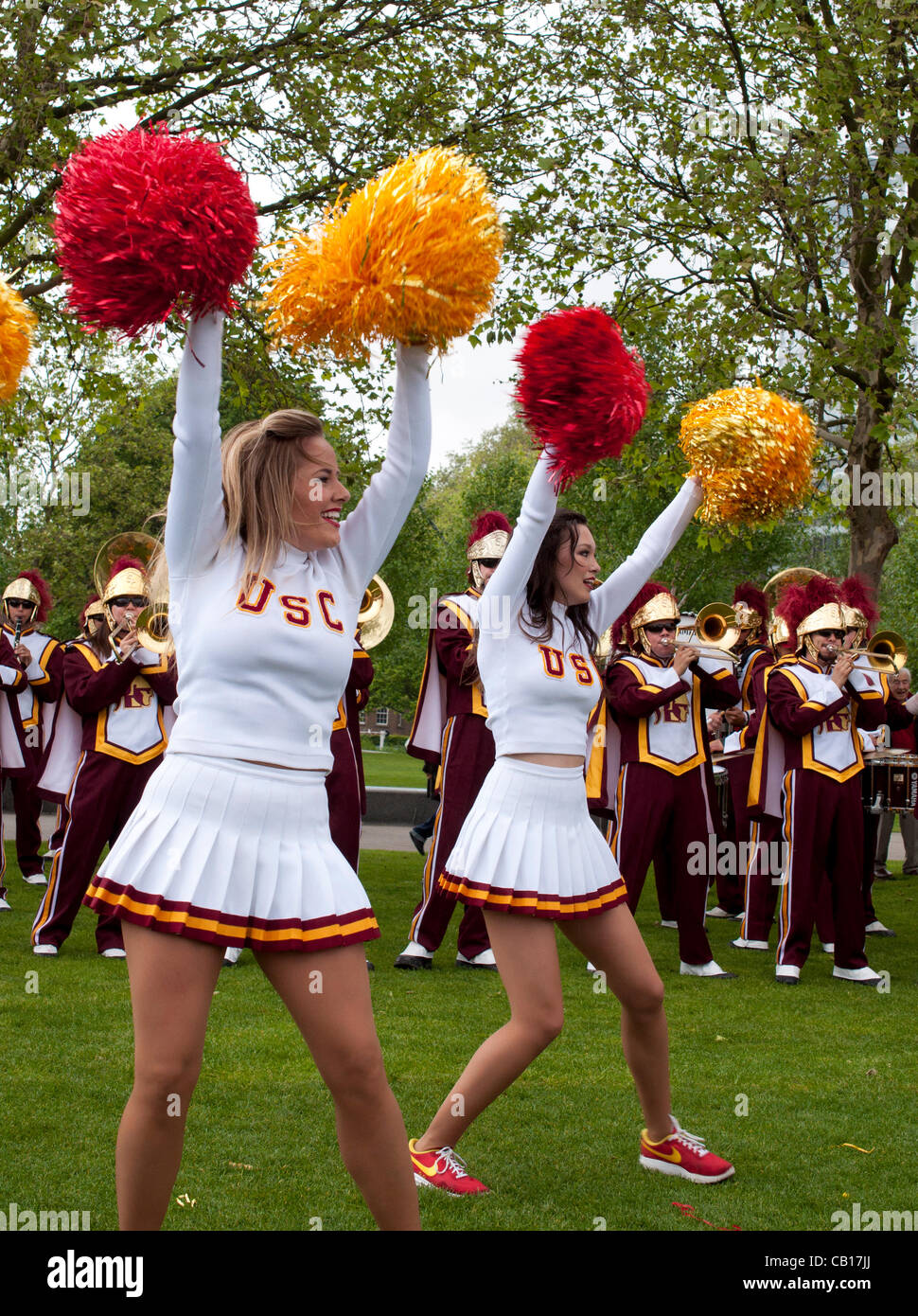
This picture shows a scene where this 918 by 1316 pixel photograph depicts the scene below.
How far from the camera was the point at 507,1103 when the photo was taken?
14.7 ft

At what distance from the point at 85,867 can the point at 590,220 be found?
8006 millimetres

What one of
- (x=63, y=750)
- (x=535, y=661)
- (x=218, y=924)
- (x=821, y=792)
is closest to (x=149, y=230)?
(x=218, y=924)

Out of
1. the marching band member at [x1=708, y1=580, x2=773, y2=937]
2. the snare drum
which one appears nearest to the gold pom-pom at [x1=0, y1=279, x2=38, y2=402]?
the marching band member at [x1=708, y1=580, x2=773, y2=937]

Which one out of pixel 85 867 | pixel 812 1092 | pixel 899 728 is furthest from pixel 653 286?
pixel 812 1092

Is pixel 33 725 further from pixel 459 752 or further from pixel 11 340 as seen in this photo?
pixel 11 340

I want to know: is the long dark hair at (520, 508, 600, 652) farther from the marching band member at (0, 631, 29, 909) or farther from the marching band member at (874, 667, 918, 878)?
the marching band member at (874, 667, 918, 878)

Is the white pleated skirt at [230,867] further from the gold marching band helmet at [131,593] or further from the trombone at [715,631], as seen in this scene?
the trombone at [715,631]

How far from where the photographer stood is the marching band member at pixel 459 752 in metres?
6.91

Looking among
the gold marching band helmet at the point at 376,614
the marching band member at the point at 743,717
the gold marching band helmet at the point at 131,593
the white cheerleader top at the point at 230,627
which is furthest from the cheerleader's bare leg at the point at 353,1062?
the marching band member at the point at 743,717

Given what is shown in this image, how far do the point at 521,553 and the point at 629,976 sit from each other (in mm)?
1130

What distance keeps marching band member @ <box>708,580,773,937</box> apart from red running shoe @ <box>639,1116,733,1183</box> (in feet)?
15.4

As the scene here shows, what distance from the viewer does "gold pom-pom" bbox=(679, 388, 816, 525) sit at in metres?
3.74
